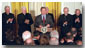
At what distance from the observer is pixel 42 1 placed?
1562 millimetres

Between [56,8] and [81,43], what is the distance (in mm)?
349

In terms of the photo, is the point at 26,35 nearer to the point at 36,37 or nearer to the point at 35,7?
the point at 36,37

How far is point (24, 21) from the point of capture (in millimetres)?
1533

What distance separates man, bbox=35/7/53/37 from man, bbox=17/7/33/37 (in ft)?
0.19

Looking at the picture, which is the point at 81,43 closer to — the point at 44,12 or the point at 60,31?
the point at 60,31

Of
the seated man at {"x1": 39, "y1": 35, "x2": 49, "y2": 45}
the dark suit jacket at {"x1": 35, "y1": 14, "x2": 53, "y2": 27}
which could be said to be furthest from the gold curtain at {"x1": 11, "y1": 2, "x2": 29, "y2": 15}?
the seated man at {"x1": 39, "y1": 35, "x2": 49, "y2": 45}

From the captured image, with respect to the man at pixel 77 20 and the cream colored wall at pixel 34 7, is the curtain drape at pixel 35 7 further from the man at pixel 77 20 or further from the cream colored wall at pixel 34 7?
the man at pixel 77 20

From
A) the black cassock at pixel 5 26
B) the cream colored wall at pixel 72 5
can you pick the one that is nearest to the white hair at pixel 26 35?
the black cassock at pixel 5 26

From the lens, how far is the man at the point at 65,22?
59.9 inches

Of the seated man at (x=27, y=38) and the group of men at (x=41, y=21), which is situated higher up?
the group of men at (x=41, y=21)

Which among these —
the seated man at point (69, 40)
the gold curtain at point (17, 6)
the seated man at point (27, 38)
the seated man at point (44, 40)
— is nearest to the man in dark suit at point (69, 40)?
the seated man at point (69, 40)

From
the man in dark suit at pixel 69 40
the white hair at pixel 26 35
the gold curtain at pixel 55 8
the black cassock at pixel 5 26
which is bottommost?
the man in dark suit at pixel 69 40

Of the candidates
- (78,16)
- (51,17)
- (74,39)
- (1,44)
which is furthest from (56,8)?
(1,44)

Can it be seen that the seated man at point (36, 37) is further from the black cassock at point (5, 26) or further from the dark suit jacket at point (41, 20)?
the black cassock at point (5, 26)
